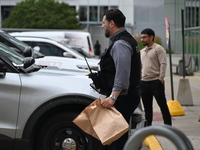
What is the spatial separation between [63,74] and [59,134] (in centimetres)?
81

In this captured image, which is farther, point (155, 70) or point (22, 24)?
point (22, 24)

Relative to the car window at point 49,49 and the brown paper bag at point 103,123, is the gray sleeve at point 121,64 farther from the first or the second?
the car window at point 49,49

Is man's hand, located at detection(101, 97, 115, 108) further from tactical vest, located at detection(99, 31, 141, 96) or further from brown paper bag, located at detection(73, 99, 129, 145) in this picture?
tactical vest, located at detection(99, 31, 141, 96)

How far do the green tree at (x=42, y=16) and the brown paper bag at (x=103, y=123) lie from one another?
145ft

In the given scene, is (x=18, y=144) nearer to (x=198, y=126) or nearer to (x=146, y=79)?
(x=146, y=79)

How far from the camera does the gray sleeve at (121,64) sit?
5.12 m

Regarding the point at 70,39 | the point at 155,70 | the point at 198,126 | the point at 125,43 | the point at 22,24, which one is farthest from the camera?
the point at 22,24

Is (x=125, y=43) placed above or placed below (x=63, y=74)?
above

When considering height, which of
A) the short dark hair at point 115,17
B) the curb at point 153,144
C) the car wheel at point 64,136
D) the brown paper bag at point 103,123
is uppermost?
the short dark hair at point 115,17

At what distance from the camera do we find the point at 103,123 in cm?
507

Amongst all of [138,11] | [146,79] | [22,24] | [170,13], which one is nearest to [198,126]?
[146,79]

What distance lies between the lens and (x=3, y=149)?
5.84 metres

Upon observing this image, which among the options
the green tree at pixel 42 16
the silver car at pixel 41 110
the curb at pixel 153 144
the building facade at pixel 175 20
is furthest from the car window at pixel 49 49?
the green tree at pixel 42 16

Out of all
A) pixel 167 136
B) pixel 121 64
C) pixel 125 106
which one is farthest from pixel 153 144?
pixel 167 136
